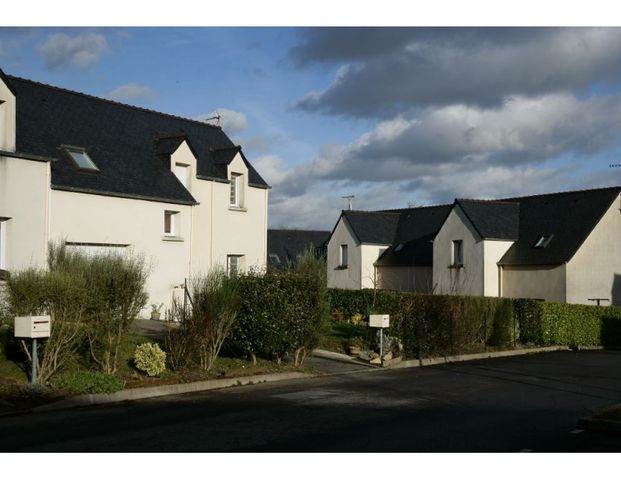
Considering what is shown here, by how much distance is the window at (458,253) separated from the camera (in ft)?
120

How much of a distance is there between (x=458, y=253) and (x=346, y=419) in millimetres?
27708

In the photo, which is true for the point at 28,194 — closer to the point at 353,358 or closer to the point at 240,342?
the point at 240,342

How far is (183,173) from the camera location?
1039 inches

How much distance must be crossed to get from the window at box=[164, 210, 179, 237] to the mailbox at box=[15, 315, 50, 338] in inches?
519

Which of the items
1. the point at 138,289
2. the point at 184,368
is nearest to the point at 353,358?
the point at 184,368

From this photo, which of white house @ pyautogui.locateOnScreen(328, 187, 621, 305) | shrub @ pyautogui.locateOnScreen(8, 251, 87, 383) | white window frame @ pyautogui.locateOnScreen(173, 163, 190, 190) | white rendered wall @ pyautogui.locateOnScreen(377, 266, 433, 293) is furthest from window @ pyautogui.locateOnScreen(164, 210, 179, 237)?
white rendered wall @ pyautogui.locateOnScreen(377, 266, 433, 293)

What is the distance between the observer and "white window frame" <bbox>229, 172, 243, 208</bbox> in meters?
28.5

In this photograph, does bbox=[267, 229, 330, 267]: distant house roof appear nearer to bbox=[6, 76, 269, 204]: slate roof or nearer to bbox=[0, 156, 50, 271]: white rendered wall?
bbox=[6, 76, 269, 204]: slate roof

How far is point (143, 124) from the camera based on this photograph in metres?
27.6

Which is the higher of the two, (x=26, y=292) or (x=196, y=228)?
(x=196, y=228)

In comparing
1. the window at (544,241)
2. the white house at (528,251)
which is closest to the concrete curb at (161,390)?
the white house at (528,251)

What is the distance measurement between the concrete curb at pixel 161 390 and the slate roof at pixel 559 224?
21185 mm

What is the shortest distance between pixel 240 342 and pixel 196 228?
1078cm

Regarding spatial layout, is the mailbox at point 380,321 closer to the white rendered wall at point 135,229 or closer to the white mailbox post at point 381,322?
the white mailbox post at point 381,322
